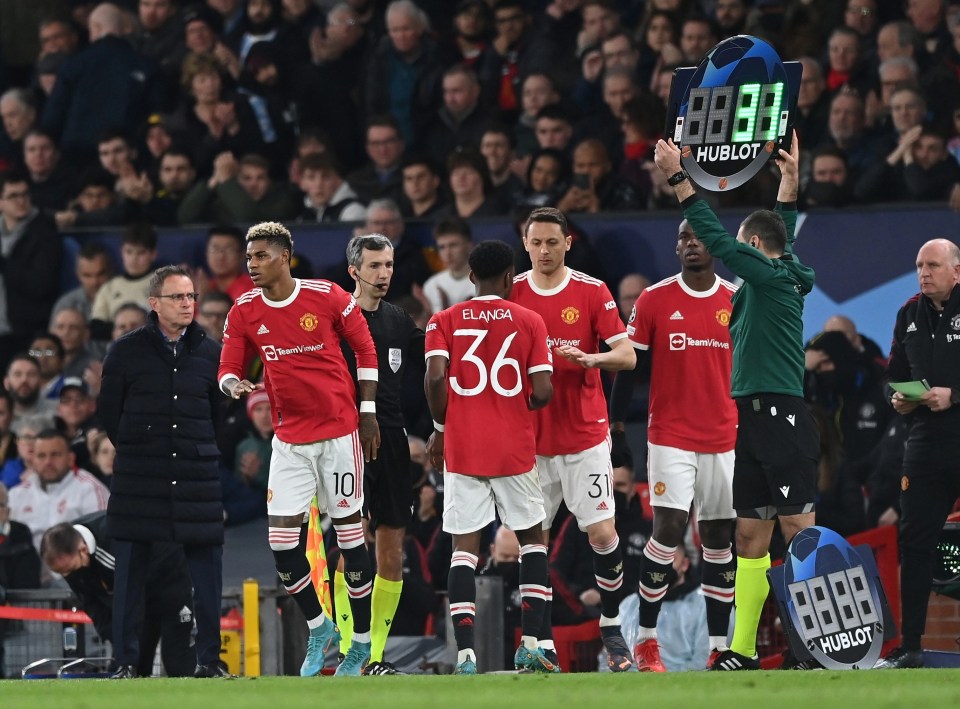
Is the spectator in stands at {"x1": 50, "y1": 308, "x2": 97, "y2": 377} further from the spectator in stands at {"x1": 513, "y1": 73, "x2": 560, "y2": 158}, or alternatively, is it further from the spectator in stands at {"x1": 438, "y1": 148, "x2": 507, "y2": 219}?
the spectator in stands at {"x1": 513, "y1": 73, "x2": 560, "y2": 158}

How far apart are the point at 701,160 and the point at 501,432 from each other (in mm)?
1716

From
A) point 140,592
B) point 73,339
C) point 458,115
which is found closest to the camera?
point 140,592

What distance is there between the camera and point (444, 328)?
9.48 meters

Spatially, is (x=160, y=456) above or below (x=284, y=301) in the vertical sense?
below

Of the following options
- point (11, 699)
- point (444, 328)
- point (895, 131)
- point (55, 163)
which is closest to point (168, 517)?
point (444, 328)

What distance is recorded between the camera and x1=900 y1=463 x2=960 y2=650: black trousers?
32.9 ft

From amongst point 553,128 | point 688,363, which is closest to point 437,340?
point 688,363

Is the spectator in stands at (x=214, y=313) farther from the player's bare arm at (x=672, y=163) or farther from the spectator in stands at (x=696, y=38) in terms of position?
the player's bare arm at (x=672, y=163)

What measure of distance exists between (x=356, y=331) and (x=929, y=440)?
318 cm

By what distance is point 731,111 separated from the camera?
9.39 metres

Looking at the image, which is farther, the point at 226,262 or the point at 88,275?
the point at 88,275

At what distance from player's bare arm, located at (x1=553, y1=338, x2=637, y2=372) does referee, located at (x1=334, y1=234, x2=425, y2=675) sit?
1.06 metres

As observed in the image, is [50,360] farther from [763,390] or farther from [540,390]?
[763,390]

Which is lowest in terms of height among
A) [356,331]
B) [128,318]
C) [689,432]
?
[689,432]
